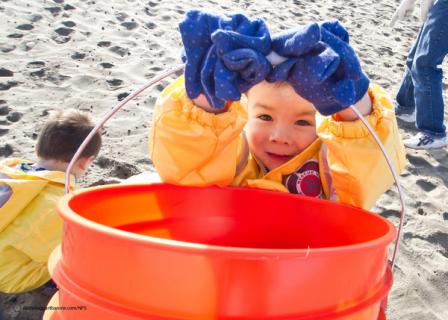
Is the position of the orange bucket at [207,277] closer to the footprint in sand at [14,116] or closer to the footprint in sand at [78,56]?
the footprint in sand at [14,116]

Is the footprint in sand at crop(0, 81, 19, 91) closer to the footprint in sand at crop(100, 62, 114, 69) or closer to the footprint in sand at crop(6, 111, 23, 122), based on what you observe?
the footprint in sand at crop(6, 111, 23, 122)

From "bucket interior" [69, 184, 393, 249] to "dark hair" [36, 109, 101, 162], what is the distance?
75 cm

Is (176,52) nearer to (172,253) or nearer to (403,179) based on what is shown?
(403,179)

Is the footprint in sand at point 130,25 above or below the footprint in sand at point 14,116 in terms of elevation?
below

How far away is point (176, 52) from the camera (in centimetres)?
379

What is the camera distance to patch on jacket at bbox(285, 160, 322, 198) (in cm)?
136

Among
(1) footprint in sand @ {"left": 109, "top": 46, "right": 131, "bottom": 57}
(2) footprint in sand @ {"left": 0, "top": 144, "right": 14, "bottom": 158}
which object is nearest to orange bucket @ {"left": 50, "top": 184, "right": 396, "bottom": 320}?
(2) footprint in sand @ {"left": 0, "top": 144, "right": 14, "bottom": 158}

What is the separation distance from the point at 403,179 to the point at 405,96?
910mm

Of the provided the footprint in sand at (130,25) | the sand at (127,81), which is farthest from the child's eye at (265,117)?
the footprint in sand at (130,25)

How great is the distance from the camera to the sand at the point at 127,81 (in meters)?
1.97

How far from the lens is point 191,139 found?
116cm

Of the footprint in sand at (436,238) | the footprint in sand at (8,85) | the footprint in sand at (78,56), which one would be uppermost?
the footprint in sand at (436,238)

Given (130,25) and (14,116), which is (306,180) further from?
(130,25)

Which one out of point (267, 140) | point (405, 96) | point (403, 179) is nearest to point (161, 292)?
point (267, 140)
